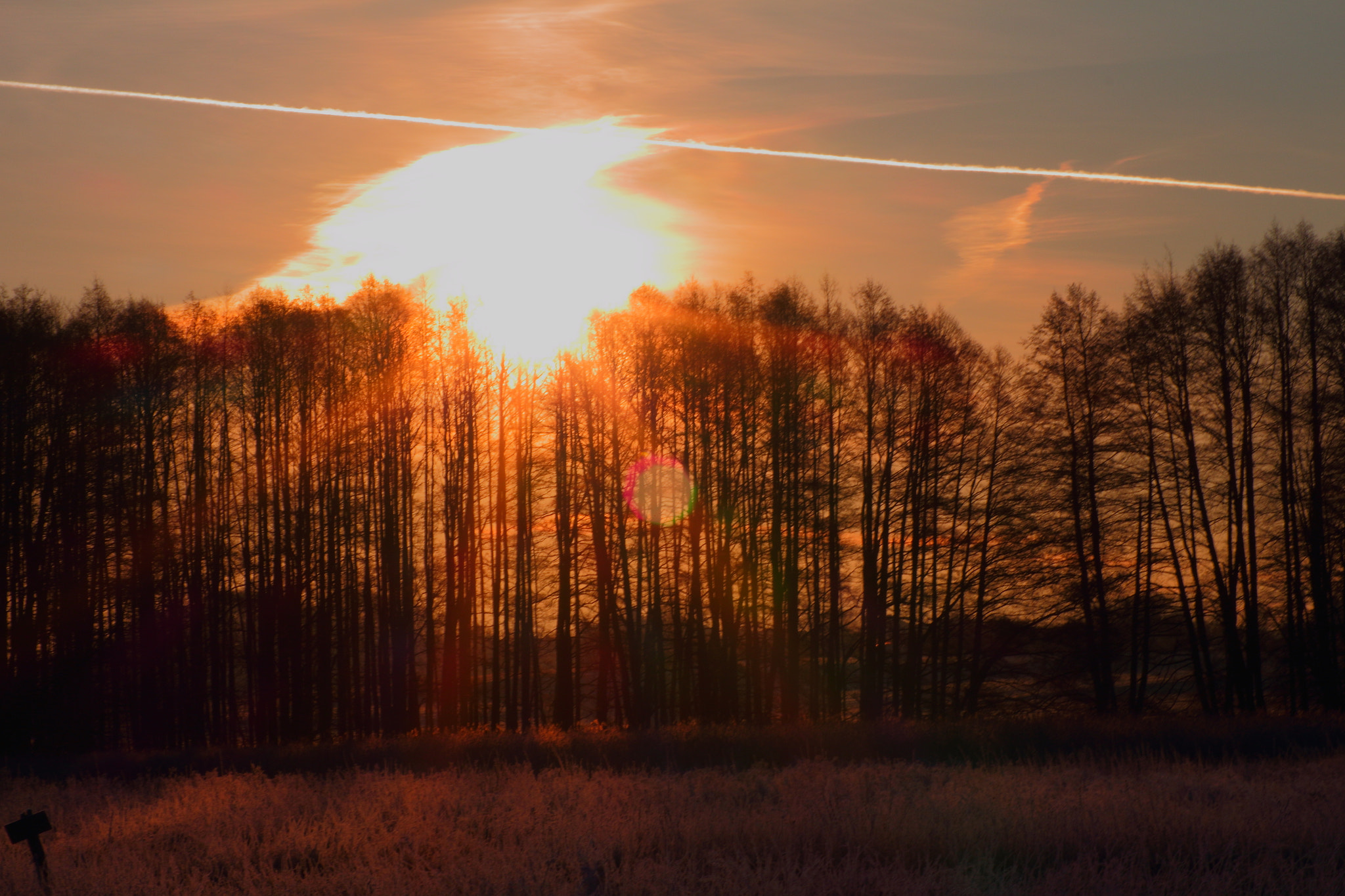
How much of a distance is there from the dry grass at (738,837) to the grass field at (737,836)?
0.11ft

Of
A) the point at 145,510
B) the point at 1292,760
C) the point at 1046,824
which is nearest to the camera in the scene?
the point at 1046,824

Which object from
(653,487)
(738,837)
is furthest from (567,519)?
(738,837)

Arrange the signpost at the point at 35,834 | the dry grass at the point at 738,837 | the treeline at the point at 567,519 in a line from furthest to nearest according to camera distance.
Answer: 1. the treeline at the point at 567,519
2. the signpost at the point at 35,834
3. the dry grass at the point at 738,837

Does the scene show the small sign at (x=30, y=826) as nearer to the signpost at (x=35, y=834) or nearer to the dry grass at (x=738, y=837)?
the signpost at (x=35, y=834)

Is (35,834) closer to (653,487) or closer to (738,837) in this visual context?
(738,837)

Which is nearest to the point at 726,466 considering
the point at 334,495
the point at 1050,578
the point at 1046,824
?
the point at 1050,578

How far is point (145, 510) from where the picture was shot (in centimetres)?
3281

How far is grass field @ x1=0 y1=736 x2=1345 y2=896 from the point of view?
27.9ft

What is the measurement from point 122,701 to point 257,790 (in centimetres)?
2116

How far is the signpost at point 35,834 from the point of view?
8742 millimetres

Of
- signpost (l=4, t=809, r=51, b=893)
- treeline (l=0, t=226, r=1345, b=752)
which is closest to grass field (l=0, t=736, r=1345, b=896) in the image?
signpost (l=4, t=809, r=51, b=893)

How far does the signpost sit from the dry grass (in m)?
0.14

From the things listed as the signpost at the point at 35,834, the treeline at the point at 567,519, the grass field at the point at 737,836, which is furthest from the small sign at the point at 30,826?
the treeline at the point at 567,519

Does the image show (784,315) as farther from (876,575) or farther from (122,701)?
(122,701)
